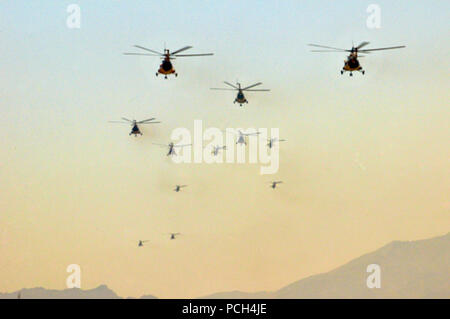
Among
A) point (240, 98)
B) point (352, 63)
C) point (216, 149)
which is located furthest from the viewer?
point (216, 149)

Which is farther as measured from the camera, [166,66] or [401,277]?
[401,277]

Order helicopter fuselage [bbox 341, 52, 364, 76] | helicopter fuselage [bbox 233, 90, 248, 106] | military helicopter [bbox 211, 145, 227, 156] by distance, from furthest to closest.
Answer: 1. military helicopter [bbox 211, 145, 227, 156]
2. helicopter fuselage [bbox 233, 90, 248, 106]
3. helicopter fuselage [bbox 341, 52, 364, 76]

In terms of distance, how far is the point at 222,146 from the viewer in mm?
53688

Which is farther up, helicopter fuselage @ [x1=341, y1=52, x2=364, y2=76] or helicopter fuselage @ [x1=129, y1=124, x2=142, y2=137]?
helicopter fuselage @ [x1=341, y1=52, x2=364, y2=76]

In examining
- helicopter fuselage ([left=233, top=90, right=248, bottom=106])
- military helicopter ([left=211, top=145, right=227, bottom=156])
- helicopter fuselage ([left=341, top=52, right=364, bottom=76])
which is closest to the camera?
helicopter fuselage ([left=341, top=52, right=364, bottom=76])

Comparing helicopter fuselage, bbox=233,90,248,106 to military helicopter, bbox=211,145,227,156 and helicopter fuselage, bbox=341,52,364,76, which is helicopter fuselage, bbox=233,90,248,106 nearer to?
military helicopter, bbox=211,145,227,156

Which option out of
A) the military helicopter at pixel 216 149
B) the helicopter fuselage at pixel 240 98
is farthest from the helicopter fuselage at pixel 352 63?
the military helicopter at pixel 216 149

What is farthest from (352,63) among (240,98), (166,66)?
(166,66)

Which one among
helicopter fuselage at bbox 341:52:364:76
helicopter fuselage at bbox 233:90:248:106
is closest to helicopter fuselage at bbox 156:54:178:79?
helicopter fuselage at bbox 233:90:248:106

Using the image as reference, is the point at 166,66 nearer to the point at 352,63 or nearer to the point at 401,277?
the point at 352,63

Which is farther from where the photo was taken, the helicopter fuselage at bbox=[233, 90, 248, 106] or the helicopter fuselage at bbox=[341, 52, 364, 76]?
the helicopter fuselage at bbox=[233, 90, 248, 106]
